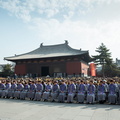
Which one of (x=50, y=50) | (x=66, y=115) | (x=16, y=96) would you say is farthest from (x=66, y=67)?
(x=66, y=115)

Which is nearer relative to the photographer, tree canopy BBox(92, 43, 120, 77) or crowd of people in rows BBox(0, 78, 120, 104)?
crowd of people in rows BBox(0, 78, 120, 104)

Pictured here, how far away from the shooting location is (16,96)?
11.1m

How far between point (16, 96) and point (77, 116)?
20.7 ft

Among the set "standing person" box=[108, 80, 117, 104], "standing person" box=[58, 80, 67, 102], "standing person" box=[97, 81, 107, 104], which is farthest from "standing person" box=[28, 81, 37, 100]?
"standing person" box=[108, 80, 117, 104]

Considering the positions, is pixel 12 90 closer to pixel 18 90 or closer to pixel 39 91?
pixel 18 90

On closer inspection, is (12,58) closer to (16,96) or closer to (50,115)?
(16,96)

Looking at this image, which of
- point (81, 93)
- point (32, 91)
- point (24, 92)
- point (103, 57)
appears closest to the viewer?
point (81, 93)

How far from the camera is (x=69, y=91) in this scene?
9.59 metres

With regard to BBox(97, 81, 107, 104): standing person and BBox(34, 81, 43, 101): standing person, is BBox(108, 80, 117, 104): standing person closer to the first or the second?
BBox(97, 81, 107, 104): standing person

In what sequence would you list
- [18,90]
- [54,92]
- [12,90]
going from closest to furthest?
[54,92], [18,90], [12,90]

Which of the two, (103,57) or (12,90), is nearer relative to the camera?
(12,90)

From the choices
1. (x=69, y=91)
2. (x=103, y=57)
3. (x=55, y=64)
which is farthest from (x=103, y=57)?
(x=69, y=91)

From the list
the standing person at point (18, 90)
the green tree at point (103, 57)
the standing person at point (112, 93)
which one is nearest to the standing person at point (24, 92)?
the standing person at point (18, 90)

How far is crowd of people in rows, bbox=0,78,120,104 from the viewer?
8844 mm
